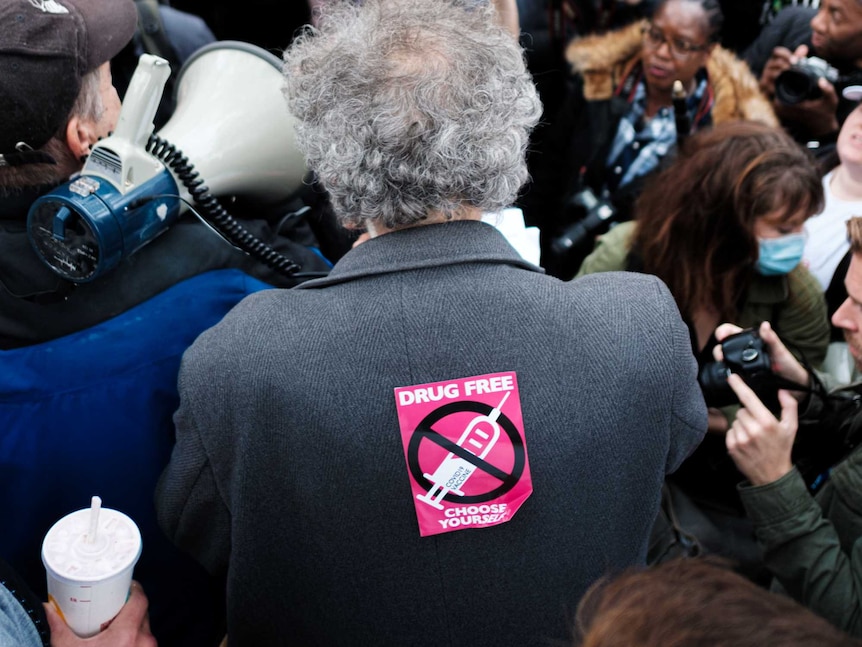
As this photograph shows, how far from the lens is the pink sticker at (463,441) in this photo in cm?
116

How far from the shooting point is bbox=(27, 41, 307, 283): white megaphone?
1.35 meters

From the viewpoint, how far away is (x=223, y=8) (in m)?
4.11

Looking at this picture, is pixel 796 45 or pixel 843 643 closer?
pixel 843 643

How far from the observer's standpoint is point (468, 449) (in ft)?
3.84

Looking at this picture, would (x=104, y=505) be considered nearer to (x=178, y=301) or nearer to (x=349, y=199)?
(x=178, y=301)

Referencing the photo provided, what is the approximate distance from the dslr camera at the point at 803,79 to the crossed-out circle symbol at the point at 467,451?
2440mm

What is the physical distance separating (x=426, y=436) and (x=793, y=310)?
66.1 inches

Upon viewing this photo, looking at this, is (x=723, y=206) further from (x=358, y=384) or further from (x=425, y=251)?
(x=358, y=384)

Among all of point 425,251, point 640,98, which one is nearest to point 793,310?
point 640,98

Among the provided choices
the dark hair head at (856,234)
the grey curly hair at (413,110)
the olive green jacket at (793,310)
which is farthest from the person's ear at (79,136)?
the olive green jacket at (793,310)

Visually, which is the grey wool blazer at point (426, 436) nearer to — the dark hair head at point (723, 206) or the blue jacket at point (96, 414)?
the blue jacket at point (96, 414)

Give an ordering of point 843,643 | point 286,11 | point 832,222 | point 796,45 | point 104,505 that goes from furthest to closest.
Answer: point 286,11 < point 796,45 < point 832,222 < point 104,505 < point 843,643

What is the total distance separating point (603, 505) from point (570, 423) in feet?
0.53

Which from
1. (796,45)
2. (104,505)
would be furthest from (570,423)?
(796,45)
